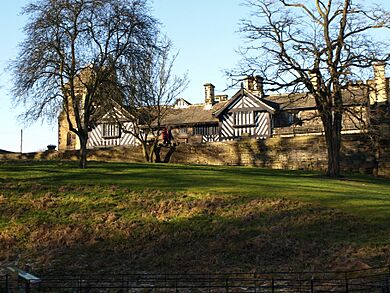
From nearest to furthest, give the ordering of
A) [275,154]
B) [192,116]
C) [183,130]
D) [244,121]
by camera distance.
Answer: [275,154]
[244,121]
[183,130]
[192,116]

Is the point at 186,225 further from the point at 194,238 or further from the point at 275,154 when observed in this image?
the point at 275,154

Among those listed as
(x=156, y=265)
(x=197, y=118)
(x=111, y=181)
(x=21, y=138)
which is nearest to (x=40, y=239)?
(x=156, y=265)

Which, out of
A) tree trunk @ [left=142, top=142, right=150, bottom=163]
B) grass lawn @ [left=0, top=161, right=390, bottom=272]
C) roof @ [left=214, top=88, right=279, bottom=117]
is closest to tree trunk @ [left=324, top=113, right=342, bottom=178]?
grass lawn @ [left=0, top=161, right=390, bottom=272]

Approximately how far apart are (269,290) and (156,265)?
3.71 meters

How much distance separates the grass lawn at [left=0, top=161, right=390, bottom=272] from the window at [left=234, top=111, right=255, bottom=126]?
868 inches

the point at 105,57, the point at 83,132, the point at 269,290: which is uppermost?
the point at 105,57

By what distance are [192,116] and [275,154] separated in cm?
1409

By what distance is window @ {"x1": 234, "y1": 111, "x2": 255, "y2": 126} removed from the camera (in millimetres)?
46531

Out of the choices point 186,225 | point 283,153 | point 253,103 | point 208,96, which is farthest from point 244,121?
point 186,225

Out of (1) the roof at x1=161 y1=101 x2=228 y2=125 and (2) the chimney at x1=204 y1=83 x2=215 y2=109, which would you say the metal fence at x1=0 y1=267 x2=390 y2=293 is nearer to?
(1) the roof at x1=161 y1=101 x2=228 y2=125

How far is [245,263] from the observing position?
601 inches

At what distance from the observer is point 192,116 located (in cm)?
5184

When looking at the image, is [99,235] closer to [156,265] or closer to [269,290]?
[156,265]

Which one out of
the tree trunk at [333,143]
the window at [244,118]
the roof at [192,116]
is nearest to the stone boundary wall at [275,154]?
the window at [244,118]
